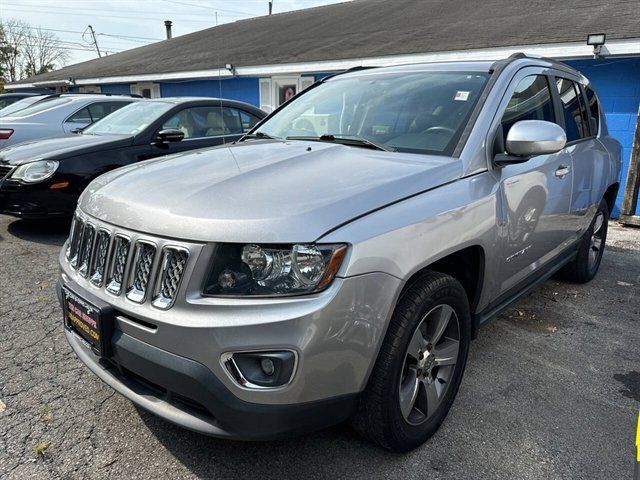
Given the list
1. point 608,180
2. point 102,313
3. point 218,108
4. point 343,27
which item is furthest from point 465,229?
point 343,27

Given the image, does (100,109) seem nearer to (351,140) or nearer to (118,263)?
(351,140)

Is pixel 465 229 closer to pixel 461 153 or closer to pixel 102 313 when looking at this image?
pixel 461 153

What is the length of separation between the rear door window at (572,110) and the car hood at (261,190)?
1.88 m

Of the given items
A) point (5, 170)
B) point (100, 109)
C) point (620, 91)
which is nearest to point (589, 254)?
point (620, 91)

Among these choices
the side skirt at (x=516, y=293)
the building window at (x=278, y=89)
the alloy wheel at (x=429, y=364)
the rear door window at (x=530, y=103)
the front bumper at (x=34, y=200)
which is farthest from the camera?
the building window at (x=278, y=89)

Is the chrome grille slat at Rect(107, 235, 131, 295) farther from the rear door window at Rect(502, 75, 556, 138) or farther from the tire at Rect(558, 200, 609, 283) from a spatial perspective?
the tire at Rect(558, 200, 609, 283)

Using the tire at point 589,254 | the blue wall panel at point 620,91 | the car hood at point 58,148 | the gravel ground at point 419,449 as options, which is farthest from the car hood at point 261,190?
the blue wall panel at point 620,91

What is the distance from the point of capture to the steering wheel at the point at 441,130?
2.72 metres

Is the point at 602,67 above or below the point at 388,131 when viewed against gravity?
above

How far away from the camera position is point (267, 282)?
72.6 inches

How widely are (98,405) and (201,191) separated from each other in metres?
1.38

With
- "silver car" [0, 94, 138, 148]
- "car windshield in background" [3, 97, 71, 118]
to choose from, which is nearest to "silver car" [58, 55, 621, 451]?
"silver car" [0, 94, 138, 148]

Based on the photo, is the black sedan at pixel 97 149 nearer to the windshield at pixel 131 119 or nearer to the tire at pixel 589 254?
the windshield at pixel 131 119

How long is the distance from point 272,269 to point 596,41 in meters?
7.75
